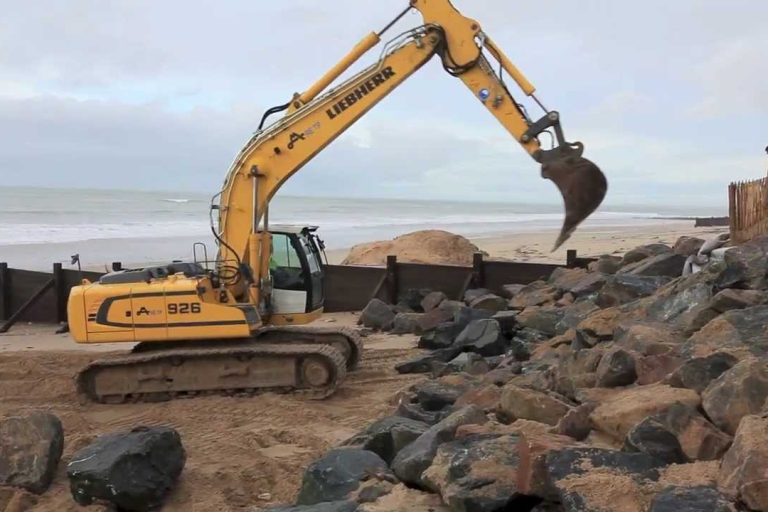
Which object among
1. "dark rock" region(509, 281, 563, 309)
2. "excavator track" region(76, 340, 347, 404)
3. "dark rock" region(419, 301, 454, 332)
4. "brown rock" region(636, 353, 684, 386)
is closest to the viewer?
"brown rock" region(636, 353, 684, 386)

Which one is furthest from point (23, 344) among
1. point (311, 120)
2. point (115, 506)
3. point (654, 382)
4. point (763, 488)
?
point (763, 488)

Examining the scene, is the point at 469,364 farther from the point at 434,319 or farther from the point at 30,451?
the point at 30,451

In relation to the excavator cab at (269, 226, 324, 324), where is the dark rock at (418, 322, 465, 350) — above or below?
below

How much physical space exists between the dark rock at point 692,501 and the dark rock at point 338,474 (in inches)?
75.7

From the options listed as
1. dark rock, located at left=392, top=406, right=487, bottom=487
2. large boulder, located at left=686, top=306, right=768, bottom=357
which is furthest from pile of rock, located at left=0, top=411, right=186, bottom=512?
large boulder, located at left=686, top=306, right=768, bottom=357

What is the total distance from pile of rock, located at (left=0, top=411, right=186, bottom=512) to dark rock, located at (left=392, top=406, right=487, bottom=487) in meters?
1.70

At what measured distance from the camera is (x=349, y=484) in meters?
4.50

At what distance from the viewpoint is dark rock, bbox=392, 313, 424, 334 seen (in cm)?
1100

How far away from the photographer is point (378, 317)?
1162 centimetres

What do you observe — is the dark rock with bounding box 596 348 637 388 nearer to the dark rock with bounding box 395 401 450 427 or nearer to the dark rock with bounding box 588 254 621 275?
the dark rock with bounding box 395 401 450 427

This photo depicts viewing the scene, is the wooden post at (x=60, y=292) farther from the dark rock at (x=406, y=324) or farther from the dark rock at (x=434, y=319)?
the dark rock at (x=434, y=319)

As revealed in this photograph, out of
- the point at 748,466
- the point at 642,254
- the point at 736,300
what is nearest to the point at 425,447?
the point at 748,466

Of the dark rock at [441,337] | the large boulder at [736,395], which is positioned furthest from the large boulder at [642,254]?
the large boulder at [736,395]

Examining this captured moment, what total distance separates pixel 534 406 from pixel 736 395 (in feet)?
4.42
